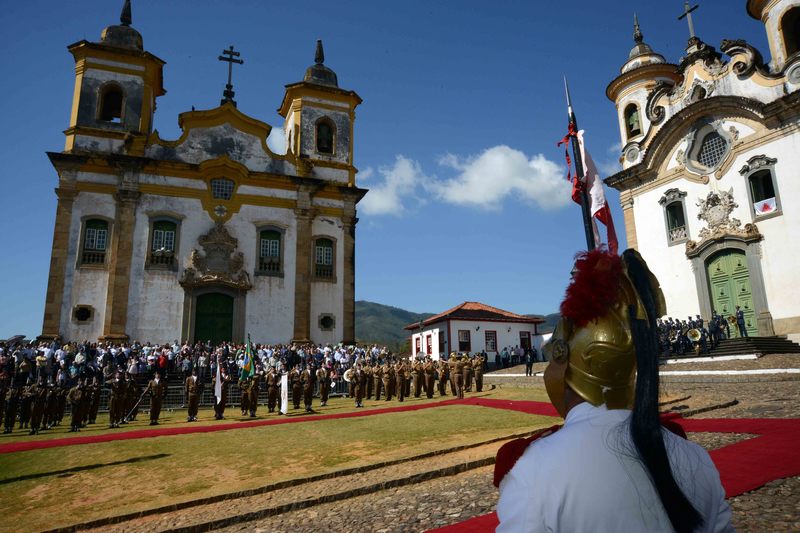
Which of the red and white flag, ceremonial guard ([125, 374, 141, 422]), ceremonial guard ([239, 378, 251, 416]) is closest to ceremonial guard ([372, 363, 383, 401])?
ceremonial guard ([239, 378, 251, 416])

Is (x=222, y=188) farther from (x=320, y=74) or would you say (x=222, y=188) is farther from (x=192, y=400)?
(x=192, y=400)

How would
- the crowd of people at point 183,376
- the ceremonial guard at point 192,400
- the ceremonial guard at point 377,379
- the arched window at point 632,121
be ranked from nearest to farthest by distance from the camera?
1. the crowd of people at point 183,376
2. the ceremonial guard at point 192,400
3. the ceremonial guard at point 377,379
4. the arched window at point 632,121

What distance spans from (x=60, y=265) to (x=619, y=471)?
26.6m

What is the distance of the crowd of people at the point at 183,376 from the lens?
1384 centimetres

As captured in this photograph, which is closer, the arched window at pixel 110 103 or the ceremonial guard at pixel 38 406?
the ceremonial guard at pixel 38 406

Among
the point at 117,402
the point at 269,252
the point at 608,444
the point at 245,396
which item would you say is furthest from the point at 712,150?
the point at 608,444

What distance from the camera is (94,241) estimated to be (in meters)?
23.6

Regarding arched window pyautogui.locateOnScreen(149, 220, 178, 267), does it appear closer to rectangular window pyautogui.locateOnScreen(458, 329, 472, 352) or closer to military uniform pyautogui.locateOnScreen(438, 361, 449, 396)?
military uniform pyautogui.locateOnScreen(438, 361, 449, 396)

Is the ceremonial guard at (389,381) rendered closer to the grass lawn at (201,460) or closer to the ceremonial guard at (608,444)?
the grass lawn at (201,460)

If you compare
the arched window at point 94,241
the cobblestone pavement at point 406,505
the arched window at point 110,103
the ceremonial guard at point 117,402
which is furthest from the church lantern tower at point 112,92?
the cobblestone pavement at point 406,505

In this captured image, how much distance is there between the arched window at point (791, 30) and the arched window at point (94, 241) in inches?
1286

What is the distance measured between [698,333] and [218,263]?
22241 mm

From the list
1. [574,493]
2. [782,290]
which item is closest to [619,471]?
[574,493]

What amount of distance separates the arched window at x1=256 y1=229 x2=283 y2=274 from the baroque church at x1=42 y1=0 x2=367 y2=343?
0.19 ft
